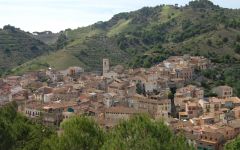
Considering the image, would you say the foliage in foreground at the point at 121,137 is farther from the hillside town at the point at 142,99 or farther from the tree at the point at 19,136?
the hillside town at the point at 142,99

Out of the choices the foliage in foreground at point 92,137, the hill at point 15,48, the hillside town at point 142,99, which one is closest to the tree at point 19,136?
the foliage in foreground at point 92,137

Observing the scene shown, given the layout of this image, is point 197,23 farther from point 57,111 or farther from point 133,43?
point 57,111

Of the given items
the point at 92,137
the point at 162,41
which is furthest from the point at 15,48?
the point at 92,137

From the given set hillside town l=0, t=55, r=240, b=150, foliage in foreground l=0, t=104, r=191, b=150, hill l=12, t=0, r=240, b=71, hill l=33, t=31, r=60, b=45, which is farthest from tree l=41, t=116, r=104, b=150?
hill l=33, t=31, r=60, b=45

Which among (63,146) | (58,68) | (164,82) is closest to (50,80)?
(58,68)

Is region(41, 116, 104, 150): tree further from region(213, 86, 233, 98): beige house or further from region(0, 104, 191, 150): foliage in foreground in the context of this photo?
region(213, 86, 233, 98): beige house

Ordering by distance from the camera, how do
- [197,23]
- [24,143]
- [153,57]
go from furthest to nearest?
1. [197,23]
2. [153,57]
3. [24,143]

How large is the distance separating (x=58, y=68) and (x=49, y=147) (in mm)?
56064

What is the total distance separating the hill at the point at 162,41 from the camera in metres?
70.8

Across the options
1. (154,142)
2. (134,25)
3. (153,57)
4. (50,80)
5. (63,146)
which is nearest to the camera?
(154,142)

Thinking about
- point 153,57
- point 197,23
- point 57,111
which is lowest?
point 57,111

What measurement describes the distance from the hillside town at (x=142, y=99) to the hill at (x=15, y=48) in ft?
70.1

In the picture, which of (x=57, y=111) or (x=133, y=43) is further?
(x=133, y=43)

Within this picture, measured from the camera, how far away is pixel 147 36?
93.6m
